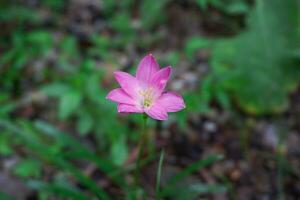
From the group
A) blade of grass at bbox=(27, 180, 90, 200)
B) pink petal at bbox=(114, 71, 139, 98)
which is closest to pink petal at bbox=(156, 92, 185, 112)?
pink petal at bbox=(114, 71, 139, 98)

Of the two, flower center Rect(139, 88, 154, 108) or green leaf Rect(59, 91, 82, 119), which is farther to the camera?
green leaf Rect(59, 91, 82, 119)

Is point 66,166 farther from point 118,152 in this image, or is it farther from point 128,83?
point 128,83

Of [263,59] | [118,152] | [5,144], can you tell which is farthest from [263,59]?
[5,144]

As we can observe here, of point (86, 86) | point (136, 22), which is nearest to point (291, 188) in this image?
point (86, 86)

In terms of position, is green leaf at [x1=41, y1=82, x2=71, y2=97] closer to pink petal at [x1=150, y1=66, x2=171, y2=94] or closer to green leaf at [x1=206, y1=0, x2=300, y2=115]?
green leaf at [x1=206, y1=0, x2=300, y2=115]

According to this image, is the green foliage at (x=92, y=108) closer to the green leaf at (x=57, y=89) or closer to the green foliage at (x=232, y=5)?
the green leaf at (x=57, y=89)

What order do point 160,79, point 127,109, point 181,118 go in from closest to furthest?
point 127,109
point 160,79
point 181,118
